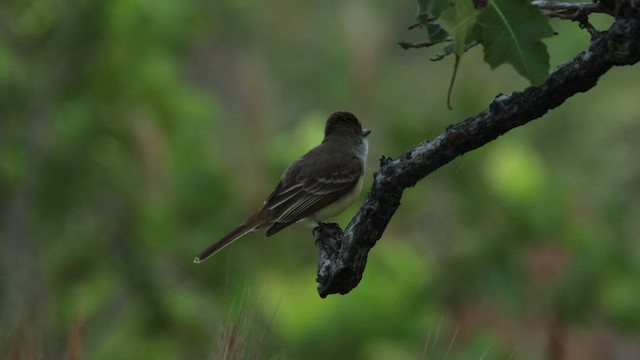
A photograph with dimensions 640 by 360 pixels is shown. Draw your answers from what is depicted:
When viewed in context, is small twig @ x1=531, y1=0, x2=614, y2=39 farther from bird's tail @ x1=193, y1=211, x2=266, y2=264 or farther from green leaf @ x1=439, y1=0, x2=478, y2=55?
bird's tail @ x1=193, y1=211, x2=266, y2=264

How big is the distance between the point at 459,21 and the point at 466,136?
1.94 ft

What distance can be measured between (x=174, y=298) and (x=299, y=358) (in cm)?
209

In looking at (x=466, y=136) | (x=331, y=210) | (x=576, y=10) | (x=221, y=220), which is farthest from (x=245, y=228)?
(x=221, y=220)

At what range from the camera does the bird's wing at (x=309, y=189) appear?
5730 mm

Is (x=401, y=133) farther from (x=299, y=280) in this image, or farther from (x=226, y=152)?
(x=226, y=152)

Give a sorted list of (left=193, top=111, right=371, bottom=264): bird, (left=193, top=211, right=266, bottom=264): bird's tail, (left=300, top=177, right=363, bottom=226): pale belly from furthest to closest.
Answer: (left=300, top=177, right=363, bottom=226): pale belly
(left=193, top=111, right=371, bottom=264): bird
(left=193, top=211, right=266, bottom=264): bird's tail

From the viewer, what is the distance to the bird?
18.7 ft

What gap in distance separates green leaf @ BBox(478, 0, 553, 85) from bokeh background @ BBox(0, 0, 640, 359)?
200 inches

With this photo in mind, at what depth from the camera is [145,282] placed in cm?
984

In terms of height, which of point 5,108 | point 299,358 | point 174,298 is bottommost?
point 299,358

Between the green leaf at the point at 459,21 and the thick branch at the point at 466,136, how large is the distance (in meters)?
0.44

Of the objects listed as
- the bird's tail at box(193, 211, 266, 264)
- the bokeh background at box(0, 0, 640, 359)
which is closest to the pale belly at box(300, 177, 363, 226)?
the bird's tail at box(193, 211, 266, 264)

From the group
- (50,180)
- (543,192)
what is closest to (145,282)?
(50,180)

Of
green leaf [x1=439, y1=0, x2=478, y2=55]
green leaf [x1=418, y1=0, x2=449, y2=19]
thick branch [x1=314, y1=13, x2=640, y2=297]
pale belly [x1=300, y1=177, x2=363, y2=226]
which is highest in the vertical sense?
green leaf [x1=418, y1=0, x2=449, y2=19]
